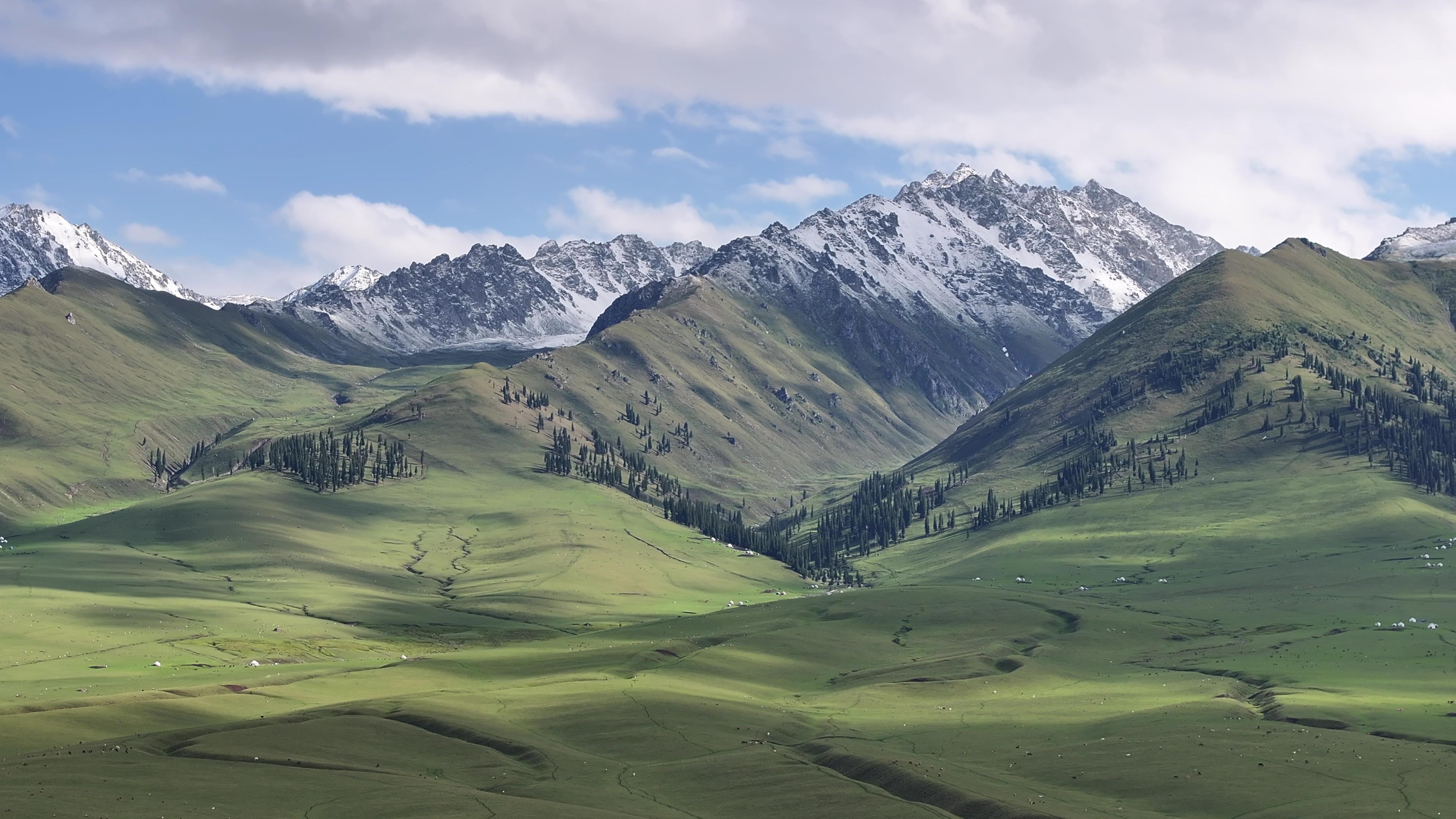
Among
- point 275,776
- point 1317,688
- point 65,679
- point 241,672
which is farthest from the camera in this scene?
point 241,672

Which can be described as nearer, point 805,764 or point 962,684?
point 805,764

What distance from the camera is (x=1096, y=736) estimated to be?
459ft

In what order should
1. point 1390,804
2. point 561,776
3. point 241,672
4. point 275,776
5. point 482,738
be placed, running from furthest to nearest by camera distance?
1. point 241,672
2. point 482,738
3. point 561,776
4. point 275,776
5. point 1390,804

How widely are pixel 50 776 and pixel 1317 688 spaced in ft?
437

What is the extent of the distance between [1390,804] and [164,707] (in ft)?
367

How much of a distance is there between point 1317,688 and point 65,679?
5924 inches

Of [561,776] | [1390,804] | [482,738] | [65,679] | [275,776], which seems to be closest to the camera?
[1390,804]

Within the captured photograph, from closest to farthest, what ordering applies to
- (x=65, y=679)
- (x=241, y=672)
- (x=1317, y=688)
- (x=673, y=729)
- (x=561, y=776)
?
(x=561, y=776) → (x=673, y=729) → (x=1317, y=688) → (x=65, y=679) → (x=241, y=672)

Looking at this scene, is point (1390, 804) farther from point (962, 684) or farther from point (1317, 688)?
point (962, 684)

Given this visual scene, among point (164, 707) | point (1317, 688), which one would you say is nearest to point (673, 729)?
point (164, 707)

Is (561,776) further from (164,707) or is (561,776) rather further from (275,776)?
(164,707)

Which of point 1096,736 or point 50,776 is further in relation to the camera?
point 1096,736

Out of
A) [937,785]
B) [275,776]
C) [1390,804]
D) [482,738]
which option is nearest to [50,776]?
[275,776]

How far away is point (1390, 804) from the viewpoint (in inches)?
4200
